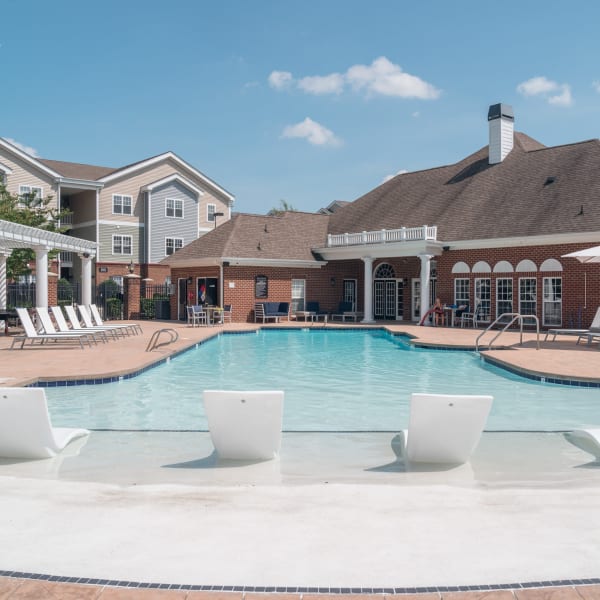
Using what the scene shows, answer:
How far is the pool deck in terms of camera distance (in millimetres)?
3324

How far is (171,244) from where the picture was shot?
40688 mm

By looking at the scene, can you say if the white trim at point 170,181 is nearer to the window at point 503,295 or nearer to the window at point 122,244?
the window at point 122,244

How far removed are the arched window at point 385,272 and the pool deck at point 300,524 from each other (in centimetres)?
2223

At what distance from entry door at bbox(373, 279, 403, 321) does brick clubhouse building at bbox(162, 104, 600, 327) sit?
0.16 ft

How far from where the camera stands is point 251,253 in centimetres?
2798

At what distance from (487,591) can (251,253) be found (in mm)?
25230

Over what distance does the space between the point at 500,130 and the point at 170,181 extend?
70.5 feet

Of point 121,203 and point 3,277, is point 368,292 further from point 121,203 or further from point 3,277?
point 121,203

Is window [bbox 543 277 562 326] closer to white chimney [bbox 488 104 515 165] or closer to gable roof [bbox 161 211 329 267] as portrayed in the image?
white chimney [bbox 488 104 515 165]

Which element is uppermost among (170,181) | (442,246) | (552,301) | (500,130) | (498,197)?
(170,181)

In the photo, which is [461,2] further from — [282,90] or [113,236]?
[113,236]

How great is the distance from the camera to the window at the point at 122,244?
1522 inches

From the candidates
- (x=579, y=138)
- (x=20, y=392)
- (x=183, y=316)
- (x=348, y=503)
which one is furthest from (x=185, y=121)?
(x=348, y=503)

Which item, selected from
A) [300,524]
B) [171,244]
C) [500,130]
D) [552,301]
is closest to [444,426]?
[300,524]
